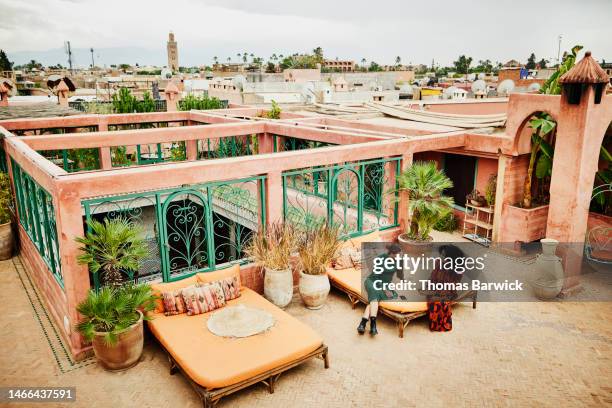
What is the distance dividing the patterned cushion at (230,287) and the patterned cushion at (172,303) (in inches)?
29.0

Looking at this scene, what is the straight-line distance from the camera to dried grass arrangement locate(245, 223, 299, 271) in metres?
8.63

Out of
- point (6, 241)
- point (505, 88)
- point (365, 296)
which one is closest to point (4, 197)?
point (6, 241)

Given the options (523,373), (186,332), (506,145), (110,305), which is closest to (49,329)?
(110,305)

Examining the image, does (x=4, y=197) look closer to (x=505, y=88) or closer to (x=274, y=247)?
(x=274, y=247)

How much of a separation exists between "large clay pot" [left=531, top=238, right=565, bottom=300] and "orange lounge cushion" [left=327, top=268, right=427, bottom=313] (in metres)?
2.87

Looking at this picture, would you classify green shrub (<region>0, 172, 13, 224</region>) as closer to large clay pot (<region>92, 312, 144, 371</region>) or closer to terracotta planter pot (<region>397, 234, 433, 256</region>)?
large clay pot (<region>92, 312, 144, 371</region>)

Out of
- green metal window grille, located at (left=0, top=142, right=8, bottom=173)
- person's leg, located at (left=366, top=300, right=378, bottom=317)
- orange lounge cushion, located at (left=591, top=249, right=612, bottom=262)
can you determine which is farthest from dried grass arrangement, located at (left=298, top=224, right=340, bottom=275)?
green metal window grille, located at (left=0, top=142, right=8, bottom=173)

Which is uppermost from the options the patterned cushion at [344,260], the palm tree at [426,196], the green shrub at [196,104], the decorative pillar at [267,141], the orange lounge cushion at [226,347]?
the green shrub at [196,104]

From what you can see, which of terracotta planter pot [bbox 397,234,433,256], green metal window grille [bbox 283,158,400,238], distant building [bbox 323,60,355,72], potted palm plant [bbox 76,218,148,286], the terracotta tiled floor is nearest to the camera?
the terracotta tiled floor

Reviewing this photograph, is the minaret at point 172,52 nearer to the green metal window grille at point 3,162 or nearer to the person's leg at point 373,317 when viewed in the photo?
the green metal window grille at point 3,162

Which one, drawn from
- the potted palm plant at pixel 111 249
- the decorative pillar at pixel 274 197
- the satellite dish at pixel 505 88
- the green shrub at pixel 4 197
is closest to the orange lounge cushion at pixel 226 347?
the potted palm plant at pixel 111 249

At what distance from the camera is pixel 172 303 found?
7680 mm

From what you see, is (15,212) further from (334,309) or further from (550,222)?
(550,222)

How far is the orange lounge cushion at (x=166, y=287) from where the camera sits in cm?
777
